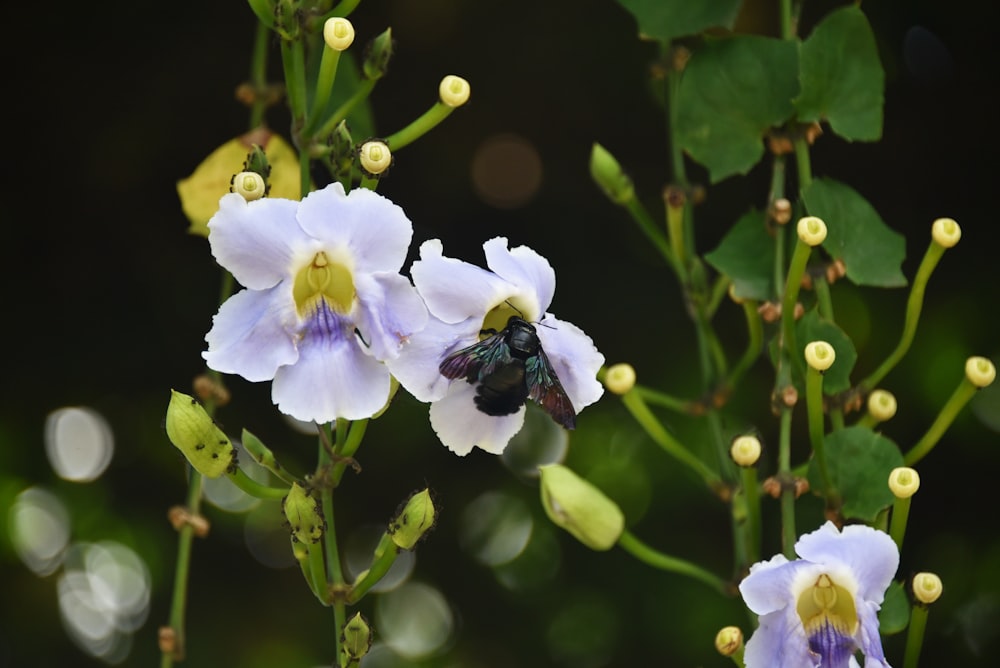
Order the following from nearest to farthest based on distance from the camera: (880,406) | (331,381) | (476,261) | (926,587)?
(331,381)
(926,587)
(880,406)
(476,261)

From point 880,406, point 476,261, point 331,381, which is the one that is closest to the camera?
point 331,381

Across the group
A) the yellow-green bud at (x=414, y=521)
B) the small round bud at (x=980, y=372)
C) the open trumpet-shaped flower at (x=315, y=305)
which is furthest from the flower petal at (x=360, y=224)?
the small round bud at (x=980, y=372)

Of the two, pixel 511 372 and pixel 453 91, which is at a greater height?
pixel 453 91

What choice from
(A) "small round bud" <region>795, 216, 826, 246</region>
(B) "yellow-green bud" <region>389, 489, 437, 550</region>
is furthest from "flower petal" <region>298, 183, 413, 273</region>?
(A) "small round bud" <region>795, 216, 826, 246</region>

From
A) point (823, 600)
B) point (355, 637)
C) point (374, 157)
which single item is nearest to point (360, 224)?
point (374, 157)

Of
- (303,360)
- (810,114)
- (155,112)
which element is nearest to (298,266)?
(303,360)

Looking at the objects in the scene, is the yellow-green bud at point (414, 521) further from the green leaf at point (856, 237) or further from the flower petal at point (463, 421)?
the green leaf at point (856, 237)

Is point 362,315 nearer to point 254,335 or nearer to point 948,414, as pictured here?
point 254,335
